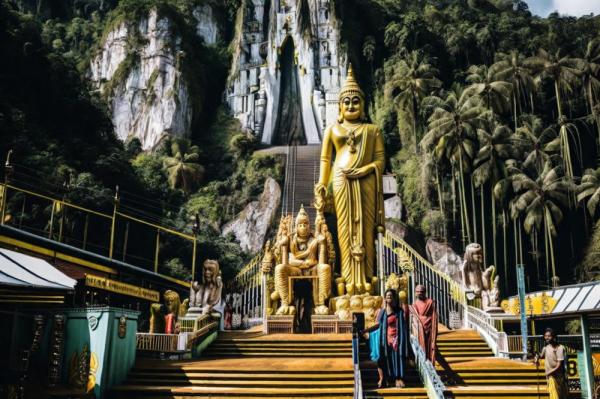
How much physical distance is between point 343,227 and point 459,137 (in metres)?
20.0

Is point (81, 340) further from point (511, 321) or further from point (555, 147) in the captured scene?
point (555, 147)

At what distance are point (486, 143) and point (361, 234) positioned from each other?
792 inches

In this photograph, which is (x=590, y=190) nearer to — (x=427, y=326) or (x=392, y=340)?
(x=427, y=326)

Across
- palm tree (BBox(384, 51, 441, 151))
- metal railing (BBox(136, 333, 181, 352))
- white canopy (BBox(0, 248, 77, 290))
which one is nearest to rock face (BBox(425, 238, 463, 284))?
palm tree (BBox(384, 51, 441, 151))

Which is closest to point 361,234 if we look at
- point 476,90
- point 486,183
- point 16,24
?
point 486,183

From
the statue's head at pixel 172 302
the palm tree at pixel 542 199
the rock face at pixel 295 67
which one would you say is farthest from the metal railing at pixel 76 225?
the rock face at pixel 295 67

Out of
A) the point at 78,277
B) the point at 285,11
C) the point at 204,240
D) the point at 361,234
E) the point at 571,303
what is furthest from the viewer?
the point at 285,11

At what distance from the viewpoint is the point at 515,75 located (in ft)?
120

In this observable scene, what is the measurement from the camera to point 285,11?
4834 centimetres

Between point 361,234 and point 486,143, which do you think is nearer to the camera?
point 361,234

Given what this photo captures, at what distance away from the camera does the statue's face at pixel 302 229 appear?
14273 millimetres

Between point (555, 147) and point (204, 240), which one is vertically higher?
point (555, 147)

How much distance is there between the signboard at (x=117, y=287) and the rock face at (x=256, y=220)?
16300 millimetres

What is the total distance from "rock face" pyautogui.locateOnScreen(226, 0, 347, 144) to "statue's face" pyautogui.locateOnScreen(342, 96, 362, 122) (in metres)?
29.3
